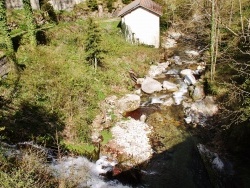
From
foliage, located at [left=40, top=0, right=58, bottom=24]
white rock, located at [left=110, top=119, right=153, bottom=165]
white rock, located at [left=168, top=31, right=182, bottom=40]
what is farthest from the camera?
white rock, located at [left=168, top=31, right=182, bottom=40]

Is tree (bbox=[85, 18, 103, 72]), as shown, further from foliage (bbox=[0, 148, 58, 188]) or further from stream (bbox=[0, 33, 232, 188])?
foliage (bbox=[0, 148, 58, 188])

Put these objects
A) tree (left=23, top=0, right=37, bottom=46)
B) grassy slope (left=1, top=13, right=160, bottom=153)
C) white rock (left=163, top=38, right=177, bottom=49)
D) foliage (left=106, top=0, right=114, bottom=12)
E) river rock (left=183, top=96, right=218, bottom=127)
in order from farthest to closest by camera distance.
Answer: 1. foliage (left=106, top=0, right=114, bottom=12)
2. white rock (left=163, top=38, right=177, bottom=49)
3. tree (left=23, top=0, right=37, bottom=46)
4. river rock (left=183, top=96, right=218, bottom=127)
5. grassy slope (left=1, top=13, right=160, bottom=153)

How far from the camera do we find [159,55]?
32125mm

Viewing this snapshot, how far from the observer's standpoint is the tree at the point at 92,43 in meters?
24.1

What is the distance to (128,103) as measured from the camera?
22906 mm

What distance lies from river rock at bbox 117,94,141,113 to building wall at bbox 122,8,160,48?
39.3 ft

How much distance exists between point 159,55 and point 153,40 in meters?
2.74

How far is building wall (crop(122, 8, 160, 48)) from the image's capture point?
108 feet

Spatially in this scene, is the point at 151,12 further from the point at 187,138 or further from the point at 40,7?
the point at 187,138

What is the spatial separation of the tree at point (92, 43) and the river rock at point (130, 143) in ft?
24.2

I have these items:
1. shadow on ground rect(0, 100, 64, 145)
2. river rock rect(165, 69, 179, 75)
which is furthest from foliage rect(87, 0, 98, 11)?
shadow on ground rect(0, 100, 64, 145)

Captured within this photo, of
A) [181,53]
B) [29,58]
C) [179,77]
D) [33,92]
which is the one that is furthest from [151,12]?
[33,92]

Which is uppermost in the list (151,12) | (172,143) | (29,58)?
(151,12)

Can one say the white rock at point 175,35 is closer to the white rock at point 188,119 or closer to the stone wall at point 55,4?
the stone wall at point 55,4
